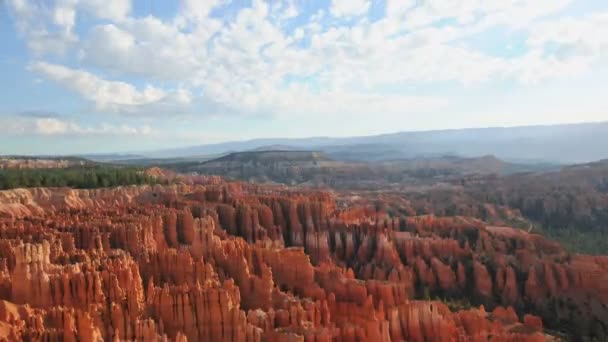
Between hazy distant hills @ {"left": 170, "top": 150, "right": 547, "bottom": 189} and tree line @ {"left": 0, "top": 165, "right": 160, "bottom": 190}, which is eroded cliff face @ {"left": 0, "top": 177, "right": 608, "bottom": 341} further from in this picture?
hazy distant hills @ {"left": 170, "top": 150, "right": 547, "bottom": 189}

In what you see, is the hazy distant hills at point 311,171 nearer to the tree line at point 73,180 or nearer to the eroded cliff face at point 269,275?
Result: the tree line at point 73,180

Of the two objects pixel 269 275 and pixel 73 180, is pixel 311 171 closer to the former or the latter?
pixel 73 180

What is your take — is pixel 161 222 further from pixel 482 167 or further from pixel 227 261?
pixel 482 167

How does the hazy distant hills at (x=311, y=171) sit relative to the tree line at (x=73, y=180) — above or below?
below

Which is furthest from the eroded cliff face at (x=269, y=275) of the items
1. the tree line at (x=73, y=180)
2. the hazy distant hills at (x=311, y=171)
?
the hazy distant hills at (x=311, y=171)

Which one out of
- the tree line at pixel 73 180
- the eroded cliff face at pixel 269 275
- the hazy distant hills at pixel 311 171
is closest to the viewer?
the eroded cliff face at pixel 269 275

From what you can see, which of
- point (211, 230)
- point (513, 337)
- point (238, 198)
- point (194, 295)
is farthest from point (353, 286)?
point (238, 198)

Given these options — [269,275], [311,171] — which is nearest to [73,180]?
[269,275]

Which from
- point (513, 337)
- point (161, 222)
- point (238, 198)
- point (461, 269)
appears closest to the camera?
point (513, 337)
